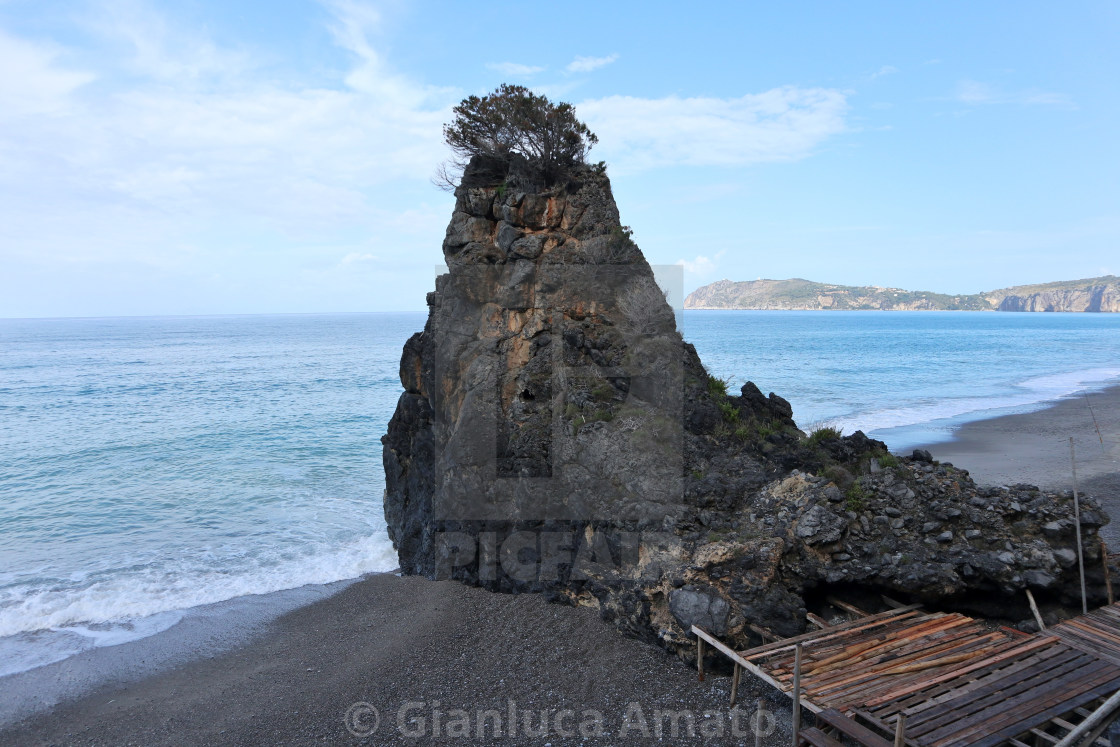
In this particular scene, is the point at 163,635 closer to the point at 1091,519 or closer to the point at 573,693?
the point at 573,693

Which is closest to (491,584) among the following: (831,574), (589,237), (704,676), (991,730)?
(704,676)

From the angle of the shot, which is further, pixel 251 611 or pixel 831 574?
pixel 251 611

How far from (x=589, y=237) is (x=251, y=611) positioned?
1138cm

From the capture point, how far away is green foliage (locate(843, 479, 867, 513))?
1043 cm

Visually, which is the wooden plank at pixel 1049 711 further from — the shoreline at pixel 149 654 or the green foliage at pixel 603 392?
the shoreline at pixel 149 654

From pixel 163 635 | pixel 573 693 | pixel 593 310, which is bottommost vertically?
pixel 163 635

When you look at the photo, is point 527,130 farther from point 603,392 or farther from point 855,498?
point 855,498

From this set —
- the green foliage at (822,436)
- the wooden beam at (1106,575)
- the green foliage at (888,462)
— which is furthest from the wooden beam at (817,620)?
the wooden beam at (1106,575)

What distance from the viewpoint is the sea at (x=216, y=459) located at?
16.4 meters

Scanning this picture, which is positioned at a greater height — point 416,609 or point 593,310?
point 593,310

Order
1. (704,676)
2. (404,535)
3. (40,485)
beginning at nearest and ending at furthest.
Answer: (704,676), (404,535), (40,485)

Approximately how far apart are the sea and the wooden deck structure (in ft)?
40.5

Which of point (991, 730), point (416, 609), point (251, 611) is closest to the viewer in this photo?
point (991, 730)

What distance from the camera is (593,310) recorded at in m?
13.8
